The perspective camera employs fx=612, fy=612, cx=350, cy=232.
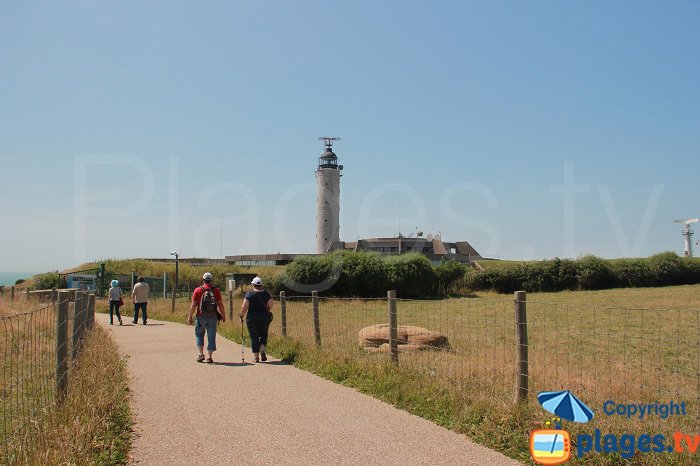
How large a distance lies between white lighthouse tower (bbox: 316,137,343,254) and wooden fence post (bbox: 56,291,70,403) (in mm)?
74786

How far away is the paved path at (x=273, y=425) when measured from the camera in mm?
6086

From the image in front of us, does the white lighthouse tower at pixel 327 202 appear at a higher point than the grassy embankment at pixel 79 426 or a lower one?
higher

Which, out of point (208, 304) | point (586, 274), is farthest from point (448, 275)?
point (208, 304)

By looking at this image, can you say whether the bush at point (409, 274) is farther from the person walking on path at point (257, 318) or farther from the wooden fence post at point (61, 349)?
the wooden fence post at point (61, 349)

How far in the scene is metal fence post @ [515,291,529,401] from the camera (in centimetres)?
746

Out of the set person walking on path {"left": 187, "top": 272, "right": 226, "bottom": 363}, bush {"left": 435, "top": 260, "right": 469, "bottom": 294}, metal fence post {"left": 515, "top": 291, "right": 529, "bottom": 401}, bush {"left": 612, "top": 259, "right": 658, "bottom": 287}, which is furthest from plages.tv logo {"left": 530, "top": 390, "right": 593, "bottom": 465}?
bush {"left": 612, "top": 259, "right": 658, "bottom": 287}

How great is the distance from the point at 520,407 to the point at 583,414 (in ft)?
2.93

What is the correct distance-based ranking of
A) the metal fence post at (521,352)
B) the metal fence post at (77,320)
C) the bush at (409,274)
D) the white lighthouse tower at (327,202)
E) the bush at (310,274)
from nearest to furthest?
the metal fence post at (521,352) < the metal fence post at (77,320) < the bush at (310,274) < the bush at (409,274) < the white lighthouse tower at (327,202)

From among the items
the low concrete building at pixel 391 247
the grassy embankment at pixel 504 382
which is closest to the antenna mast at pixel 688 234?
the low concrete building at pixel 391 247

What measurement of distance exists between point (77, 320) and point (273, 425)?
491 cm

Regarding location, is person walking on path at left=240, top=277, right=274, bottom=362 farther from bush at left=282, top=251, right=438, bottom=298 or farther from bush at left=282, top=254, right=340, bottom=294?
bush at left=282, top=254, right=340, bottom=294

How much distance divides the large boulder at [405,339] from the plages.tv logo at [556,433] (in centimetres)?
663

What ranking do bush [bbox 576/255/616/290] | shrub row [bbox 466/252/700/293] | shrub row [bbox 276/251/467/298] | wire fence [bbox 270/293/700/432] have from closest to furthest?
wire fence [bbox 270/293/700/432]
shrub row [bbox 276/251/467/298]
shrub row [bbox 466/252/700/293]
bush [bbox 576/255/616/290]

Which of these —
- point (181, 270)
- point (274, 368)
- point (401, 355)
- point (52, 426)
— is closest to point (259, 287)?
point (274, 368)
